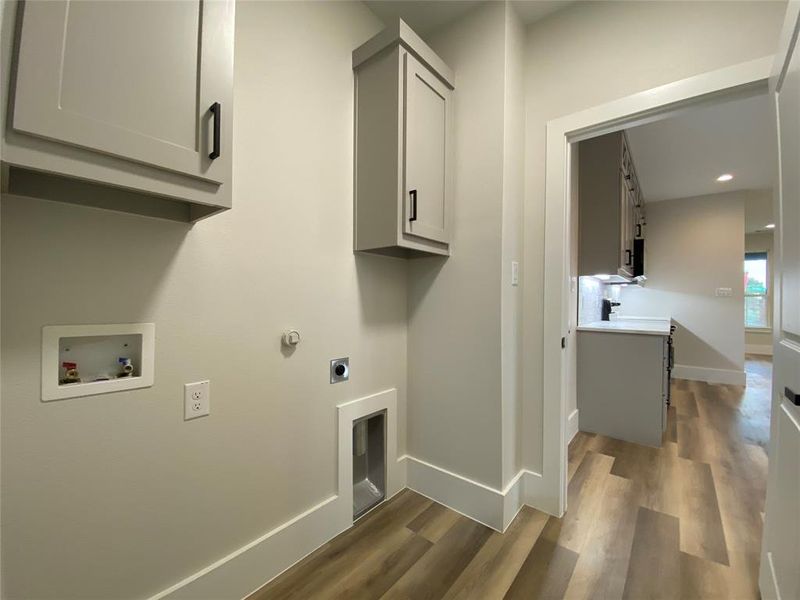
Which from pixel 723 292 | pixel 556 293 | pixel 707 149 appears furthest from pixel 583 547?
pixel 723 292

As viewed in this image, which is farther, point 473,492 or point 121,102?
point 473,492

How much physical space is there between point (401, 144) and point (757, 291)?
9630 mm

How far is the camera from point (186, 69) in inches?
34.8

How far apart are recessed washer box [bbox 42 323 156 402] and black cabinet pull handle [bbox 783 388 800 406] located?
194 centimetres

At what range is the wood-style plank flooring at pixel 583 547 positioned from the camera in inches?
52.7

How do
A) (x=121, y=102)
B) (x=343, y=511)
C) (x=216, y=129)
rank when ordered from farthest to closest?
(x=343, y=511) → (x=216, y=129) → (x=121, y=102)

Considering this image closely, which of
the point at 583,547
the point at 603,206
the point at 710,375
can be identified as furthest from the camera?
the point at 710,375

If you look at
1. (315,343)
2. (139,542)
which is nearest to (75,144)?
(315,343)

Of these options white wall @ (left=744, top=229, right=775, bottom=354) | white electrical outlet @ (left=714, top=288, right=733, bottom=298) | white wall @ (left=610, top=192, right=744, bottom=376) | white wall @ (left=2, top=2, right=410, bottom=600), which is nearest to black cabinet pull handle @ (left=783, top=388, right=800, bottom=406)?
white wall @ (left=2, top=2, right=410, bottom=600)

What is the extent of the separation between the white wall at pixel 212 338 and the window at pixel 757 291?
9.35 m

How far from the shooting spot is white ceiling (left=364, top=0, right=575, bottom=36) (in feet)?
5.72

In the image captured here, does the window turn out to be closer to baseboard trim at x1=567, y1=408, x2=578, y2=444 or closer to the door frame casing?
baseboard trim at x1=567, y1=408, x2=578, y2=444

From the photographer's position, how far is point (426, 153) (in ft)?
5.49

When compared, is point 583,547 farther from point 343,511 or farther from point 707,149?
point 707,149
